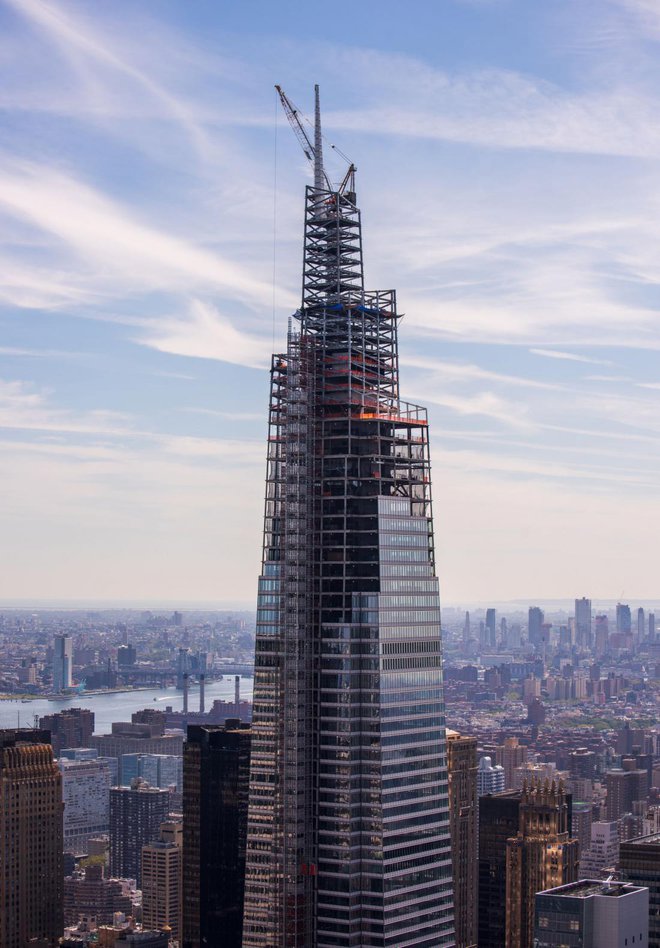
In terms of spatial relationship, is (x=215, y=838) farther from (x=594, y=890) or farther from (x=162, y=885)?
(x=594, y=890)

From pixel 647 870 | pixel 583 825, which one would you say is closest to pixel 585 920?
pixel 647 870

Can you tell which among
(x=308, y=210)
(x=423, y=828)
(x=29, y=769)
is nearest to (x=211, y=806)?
(x=29, y=769)

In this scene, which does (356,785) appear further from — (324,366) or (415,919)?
(324,366)

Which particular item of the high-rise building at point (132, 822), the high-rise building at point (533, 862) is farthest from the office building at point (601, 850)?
the high-rise building at point (132, 822)

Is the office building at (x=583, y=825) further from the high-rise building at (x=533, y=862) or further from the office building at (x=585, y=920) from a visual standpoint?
the office building at (x=585, y=920)

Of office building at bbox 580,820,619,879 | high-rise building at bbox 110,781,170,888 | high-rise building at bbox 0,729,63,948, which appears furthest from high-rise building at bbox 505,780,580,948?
high-rise building at bbox 110,781,170,888

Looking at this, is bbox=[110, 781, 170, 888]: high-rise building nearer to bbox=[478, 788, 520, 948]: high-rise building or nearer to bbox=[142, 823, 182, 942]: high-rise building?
bbox=[142, 823, 182, 942]: high-rise building
